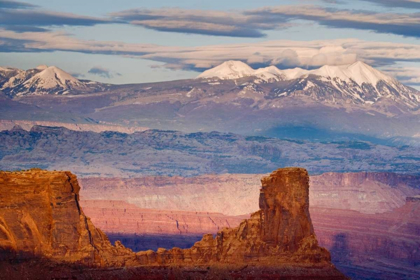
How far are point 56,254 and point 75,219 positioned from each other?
1879 mm

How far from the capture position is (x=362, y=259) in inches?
5999

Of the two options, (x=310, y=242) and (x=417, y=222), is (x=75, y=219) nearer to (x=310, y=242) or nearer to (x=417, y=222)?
(x=310, y=242)

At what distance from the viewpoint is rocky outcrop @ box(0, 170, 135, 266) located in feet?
205

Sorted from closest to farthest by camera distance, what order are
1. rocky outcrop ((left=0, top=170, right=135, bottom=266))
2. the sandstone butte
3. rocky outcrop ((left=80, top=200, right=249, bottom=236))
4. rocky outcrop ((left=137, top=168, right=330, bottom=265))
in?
1. rocky outcrop ((left=0, top=170, right=135, bottom=266))
2. the sandstone butte
3. rocky outcrop ((left=137, top=168, right=330, bottom=265))
4. rocky outcrop ((left=80, top=200, right=249, bottom=236))

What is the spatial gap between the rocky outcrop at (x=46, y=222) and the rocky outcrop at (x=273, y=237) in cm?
384

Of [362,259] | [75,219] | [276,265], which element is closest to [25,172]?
[75,219]

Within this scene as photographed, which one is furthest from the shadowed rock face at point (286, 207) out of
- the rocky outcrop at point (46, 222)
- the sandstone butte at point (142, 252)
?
the rocky outcrop at point (46, 222)

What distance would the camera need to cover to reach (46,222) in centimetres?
6347

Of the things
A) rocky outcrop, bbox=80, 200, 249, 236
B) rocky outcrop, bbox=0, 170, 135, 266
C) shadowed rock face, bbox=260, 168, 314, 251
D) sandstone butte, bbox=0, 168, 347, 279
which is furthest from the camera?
rocky outcrop, bbox=80, 200, 249, 236

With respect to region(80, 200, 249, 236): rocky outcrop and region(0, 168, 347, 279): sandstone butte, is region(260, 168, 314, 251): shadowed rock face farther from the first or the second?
region(80, 200, 249, 236): rocky outcrop

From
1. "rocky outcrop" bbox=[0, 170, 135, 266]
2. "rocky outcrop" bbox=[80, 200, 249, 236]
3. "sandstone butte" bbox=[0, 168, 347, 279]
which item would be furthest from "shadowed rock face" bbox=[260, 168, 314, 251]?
"rocky outcrop" bbox=[80, 200, 249, 236]

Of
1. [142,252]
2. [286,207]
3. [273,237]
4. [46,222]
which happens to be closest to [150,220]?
[286,207]

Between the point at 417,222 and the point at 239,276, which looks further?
the point at 417,222

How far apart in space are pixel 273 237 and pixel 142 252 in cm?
665
